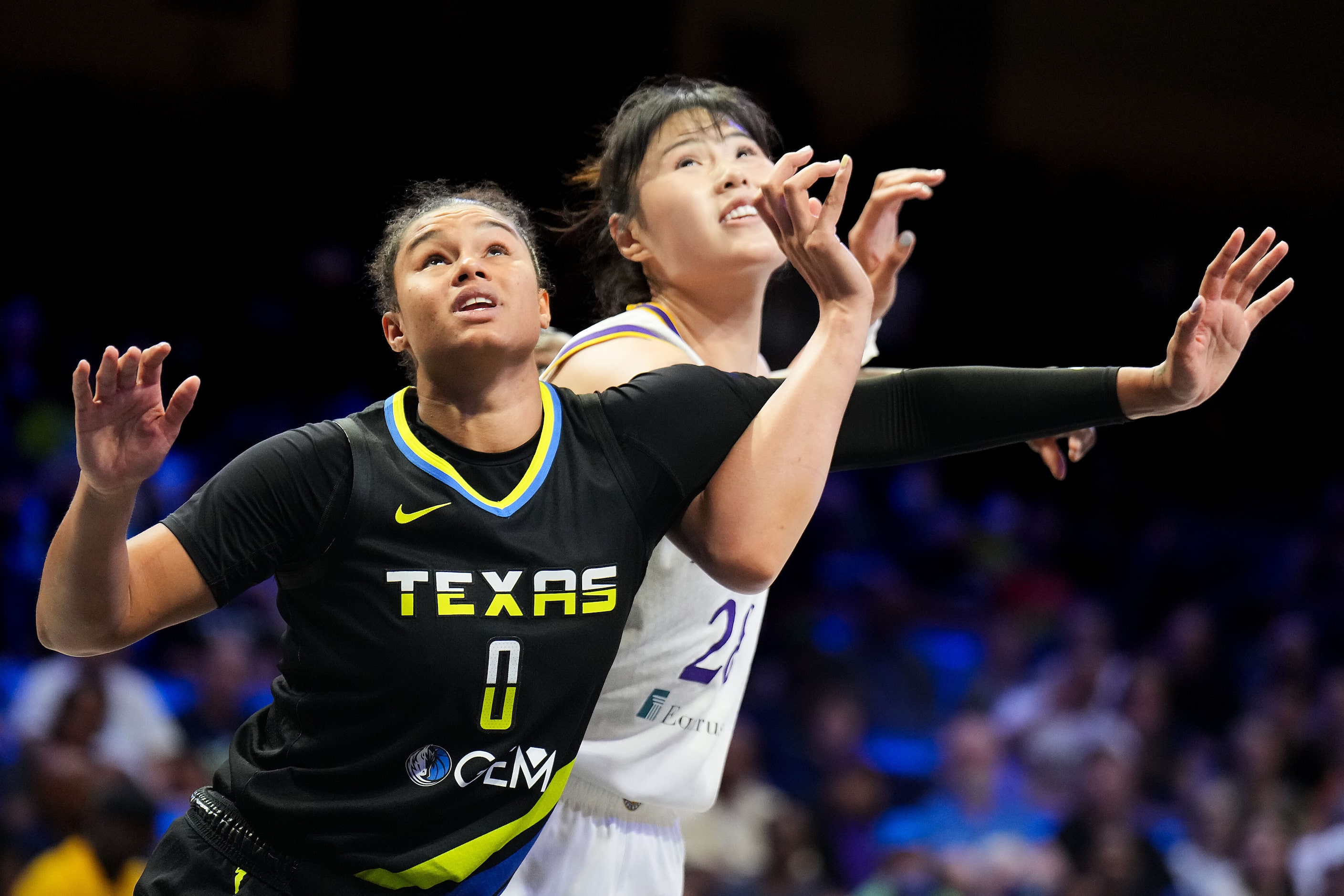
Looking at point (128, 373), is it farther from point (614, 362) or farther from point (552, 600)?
point (614, 362)

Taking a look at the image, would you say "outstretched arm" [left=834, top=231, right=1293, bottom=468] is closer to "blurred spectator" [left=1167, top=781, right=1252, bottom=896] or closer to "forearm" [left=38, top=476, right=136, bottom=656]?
"forearm" [left=38, top=476, right=136, bottom=656]

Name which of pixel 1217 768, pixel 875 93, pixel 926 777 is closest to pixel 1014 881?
pixel 926 777

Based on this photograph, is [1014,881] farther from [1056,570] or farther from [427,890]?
[427,890]

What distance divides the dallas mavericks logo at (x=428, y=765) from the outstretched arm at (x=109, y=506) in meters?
0.39

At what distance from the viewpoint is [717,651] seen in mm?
2611

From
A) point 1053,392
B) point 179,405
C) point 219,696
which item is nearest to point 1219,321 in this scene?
point 1053,392

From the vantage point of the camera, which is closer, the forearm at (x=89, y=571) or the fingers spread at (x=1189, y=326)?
the forearm at (x=89, y=571)

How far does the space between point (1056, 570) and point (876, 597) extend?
1.21m

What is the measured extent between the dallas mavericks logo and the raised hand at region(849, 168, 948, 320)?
1.35 m

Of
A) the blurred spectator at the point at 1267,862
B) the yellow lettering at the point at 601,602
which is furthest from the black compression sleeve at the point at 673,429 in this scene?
the blurred spectator at the point at 1267,862

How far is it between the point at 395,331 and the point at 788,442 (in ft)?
2.10

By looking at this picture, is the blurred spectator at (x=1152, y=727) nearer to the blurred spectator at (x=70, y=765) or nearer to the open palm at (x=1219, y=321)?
the blurred spectator at (x=70, y=765)

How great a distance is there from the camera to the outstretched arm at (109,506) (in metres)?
1.71

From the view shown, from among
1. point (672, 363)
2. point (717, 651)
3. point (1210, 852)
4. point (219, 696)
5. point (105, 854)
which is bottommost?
point (1210, 852)
